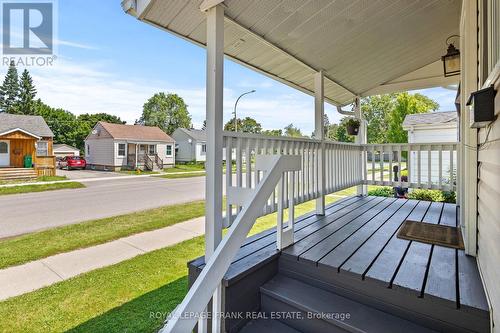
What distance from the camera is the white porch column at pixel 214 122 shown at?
1.96 m

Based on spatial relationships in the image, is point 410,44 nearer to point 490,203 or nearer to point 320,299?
point 490,203

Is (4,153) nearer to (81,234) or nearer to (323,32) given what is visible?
(81,234)

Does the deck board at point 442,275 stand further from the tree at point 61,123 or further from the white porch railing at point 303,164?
the tree at point 61,123

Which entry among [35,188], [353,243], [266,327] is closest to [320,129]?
[353,243]

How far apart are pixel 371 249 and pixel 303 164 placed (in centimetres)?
130

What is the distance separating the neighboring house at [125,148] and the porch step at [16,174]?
215 inches

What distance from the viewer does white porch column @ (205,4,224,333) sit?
6.44 feet

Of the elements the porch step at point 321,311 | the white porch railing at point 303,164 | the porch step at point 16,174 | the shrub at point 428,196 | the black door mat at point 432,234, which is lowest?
the porch step at point 321,311

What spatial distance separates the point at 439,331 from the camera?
1.46m

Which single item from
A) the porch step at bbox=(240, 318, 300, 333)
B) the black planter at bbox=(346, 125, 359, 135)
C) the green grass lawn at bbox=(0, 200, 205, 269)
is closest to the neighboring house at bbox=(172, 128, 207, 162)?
the green grass lawn at bbox=(0, 200, 205, 269)

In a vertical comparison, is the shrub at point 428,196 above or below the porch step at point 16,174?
below

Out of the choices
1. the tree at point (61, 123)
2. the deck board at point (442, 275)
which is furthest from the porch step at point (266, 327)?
the tree at point (61, 123)

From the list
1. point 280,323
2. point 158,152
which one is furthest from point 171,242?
point 158,152

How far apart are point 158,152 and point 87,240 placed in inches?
712
